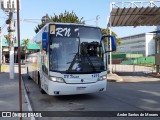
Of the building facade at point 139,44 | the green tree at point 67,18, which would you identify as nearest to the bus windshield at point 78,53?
the green tree at point 67,18

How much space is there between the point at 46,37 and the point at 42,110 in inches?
109

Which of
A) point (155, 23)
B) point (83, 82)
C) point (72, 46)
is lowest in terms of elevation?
point (83, 82)

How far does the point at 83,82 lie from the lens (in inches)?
478

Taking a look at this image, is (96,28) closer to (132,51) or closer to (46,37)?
(46,37)

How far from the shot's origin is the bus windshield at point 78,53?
12.1 meters

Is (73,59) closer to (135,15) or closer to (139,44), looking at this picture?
(135,15)

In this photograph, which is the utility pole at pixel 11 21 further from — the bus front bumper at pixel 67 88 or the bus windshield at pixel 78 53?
the bus front bumper at pixel 67 88

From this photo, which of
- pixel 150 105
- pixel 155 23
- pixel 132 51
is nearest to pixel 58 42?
pixel 150 105

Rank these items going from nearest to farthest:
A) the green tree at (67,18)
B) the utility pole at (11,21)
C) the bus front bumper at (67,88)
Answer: the bus front bumper at (67,88) → the utility pole at (11,21) → the green tree at (67,18)

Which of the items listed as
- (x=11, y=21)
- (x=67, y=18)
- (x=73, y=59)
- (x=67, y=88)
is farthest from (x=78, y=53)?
(x=67, y=18)

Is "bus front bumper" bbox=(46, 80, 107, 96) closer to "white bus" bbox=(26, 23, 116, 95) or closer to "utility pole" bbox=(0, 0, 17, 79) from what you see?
"white bus" bbox=(26, 23, 116, 95)

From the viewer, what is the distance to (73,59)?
1215 cm

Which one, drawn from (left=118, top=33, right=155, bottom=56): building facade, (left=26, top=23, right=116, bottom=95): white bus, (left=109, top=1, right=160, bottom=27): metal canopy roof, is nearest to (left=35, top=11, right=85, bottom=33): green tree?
(left=109, top=1, right=160, bottom=27): metal canopy roof

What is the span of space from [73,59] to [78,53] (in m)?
0.34
